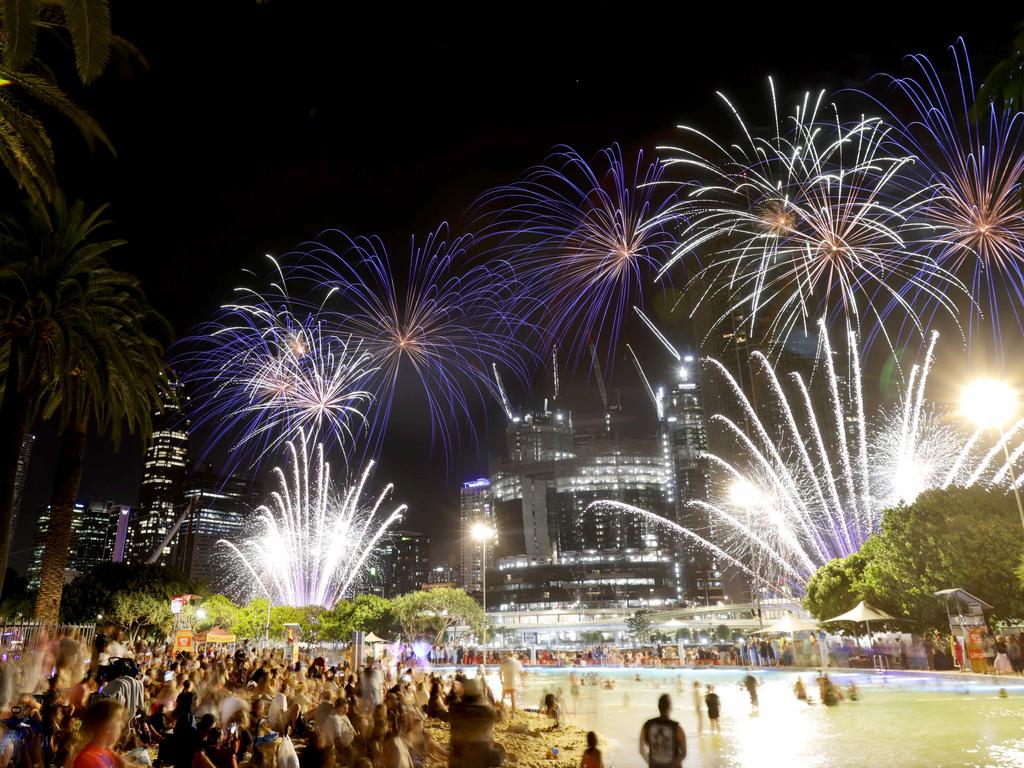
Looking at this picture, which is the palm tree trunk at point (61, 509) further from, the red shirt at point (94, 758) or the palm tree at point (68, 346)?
the red shirt at point (94, 758)

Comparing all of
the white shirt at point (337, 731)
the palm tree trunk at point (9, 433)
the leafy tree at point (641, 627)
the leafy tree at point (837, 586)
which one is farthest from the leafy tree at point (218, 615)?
the leafy tree at point (641, 627)

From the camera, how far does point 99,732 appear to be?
4.88m

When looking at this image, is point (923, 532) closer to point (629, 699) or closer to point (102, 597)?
point (629, 699)

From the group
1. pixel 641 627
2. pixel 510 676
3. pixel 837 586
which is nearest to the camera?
pixel 510 676

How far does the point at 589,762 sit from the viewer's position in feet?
28.6

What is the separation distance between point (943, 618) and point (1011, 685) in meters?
10.4

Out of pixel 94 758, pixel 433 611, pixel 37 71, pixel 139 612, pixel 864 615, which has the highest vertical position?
pixel 37 71

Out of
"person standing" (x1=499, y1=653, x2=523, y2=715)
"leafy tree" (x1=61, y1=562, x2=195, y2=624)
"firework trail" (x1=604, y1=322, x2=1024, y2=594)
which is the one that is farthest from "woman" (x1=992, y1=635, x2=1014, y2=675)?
"leafy tree" (x1=61, y1=562, x2=195, y2=624)

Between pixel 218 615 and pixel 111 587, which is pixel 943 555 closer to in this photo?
pixel 111 587

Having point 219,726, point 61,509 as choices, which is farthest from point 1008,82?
point 61,509

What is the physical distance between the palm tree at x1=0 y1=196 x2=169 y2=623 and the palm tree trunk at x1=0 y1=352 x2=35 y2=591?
3cm

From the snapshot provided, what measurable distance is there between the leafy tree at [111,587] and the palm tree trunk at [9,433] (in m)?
29.1

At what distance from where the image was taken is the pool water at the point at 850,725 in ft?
48.0

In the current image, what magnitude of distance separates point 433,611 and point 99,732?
79.4 metres
